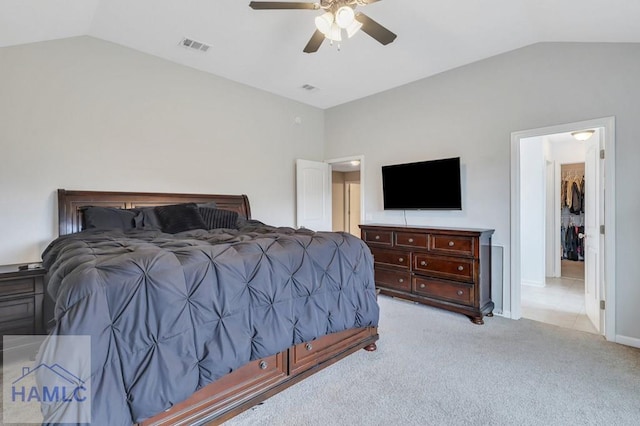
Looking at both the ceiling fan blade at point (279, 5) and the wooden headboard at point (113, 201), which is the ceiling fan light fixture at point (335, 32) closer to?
the ceiling fan blade at point (279, 5)

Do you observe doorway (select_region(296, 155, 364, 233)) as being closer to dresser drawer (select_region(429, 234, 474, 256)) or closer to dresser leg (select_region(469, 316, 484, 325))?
dresser drawer (select_region(429, 234, 474, 256))

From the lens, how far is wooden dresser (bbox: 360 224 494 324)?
140 inches

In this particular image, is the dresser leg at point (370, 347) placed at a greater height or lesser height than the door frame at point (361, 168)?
lesser

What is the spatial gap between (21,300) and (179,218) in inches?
56.7

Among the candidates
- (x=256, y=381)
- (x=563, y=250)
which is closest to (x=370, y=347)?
(x=256, y=381)

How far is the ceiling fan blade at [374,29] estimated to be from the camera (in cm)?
246

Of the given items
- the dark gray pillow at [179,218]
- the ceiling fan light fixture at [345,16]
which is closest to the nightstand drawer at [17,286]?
the dark gray pillow at [179,218]

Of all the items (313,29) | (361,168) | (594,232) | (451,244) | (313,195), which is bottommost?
(451,244)

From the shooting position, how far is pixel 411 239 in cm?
406

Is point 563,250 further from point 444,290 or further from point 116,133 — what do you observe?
point 116,133

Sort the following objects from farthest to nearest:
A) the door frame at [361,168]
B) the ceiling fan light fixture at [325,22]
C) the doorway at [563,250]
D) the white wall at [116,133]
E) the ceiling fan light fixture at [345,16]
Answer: the door frame at [361,168]
the doorway at [563,250]
the white wall at [116,133]
the ceiling fan light fixture at [325,22]
the ceiling fan light fixture at [345,16]

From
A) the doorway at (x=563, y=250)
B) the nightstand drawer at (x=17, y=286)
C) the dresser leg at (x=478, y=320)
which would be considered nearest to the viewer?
the nightstand drawer at (x=17, y=286)

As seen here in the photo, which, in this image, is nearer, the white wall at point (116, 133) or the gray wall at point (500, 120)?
the gray wall at point (500, 120)

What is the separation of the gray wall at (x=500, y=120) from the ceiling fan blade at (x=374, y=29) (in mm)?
1924
